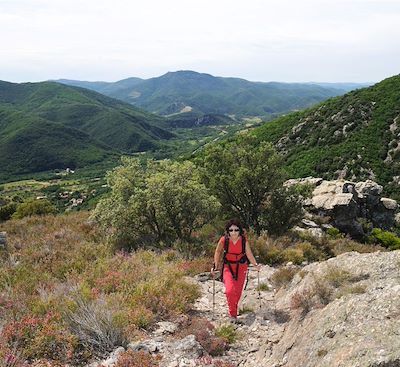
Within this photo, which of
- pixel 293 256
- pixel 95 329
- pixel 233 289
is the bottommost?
pixel 293 256

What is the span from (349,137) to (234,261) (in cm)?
5664

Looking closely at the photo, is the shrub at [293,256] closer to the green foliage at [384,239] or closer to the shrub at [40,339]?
the shrub at [40,339]

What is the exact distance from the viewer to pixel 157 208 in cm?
1266

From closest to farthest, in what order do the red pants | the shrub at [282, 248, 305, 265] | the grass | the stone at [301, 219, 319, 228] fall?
the grass, the red pants, the shrub at [282, 248, 305, 265], the stone at [301, 219, 319, 228]

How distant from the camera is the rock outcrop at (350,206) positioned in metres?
21.9

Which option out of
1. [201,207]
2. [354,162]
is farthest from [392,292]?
[354,162]

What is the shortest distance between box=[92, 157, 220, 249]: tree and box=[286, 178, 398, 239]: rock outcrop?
7.33 m

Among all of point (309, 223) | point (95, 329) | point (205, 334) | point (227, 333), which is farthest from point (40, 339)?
point (309, 223)

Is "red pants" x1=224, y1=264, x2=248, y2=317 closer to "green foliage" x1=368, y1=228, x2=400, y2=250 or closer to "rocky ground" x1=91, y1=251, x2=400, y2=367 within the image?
"rocky ground" x1=91, y1=251, x2=400, y2=367

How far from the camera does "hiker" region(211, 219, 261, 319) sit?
291 inches

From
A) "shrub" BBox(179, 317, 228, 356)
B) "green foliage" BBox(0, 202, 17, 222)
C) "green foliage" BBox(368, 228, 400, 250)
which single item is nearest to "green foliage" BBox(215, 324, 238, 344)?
"shrub" BBox(179, 317, 228, 356)

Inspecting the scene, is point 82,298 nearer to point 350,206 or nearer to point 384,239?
point 350,206

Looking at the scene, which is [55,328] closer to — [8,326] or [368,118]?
[8,326]

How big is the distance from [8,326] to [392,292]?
588cm
